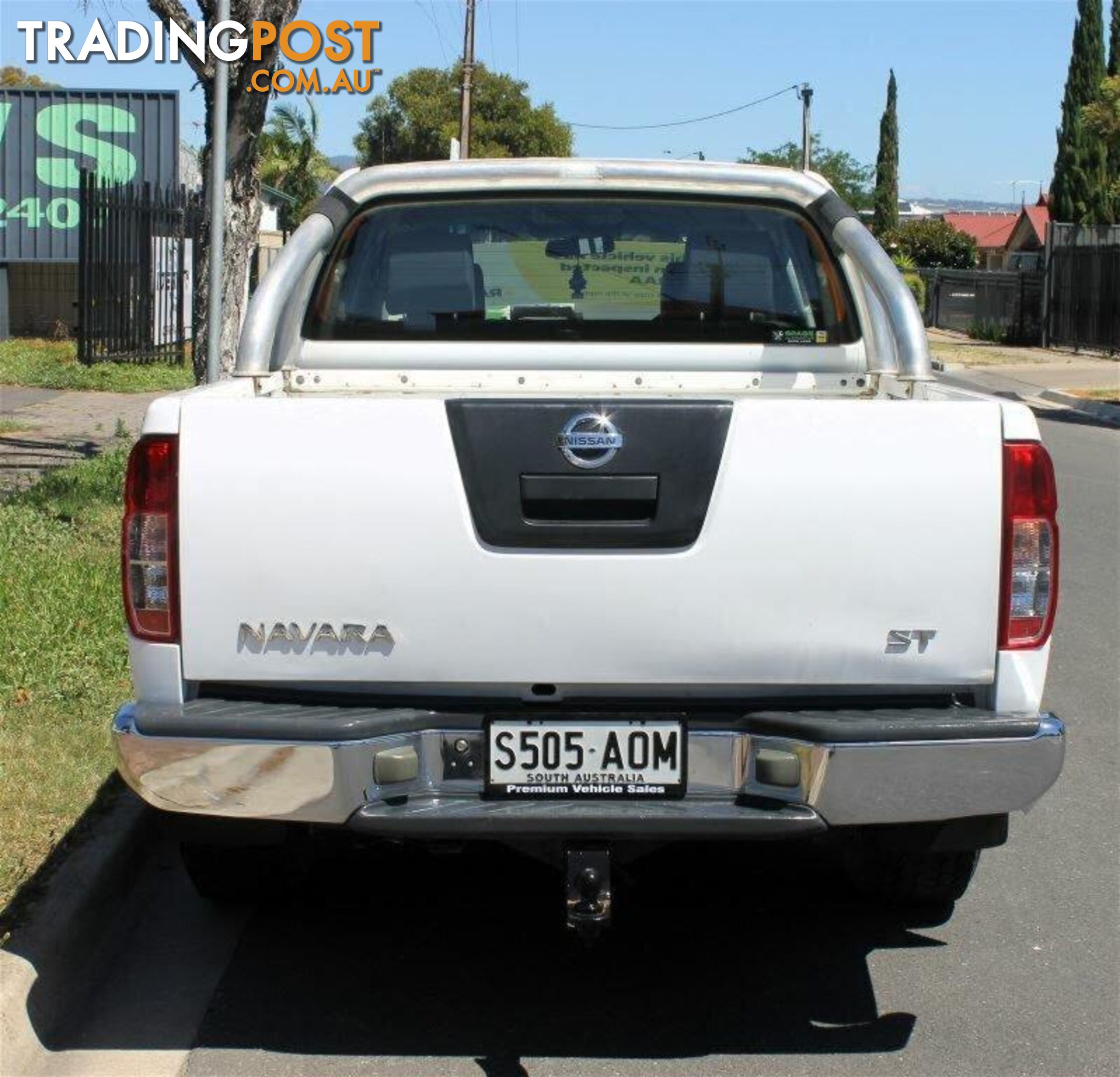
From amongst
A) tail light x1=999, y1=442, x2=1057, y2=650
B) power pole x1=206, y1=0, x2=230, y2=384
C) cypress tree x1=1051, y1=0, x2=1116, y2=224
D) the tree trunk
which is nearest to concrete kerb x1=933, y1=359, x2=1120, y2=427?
the tree trunk

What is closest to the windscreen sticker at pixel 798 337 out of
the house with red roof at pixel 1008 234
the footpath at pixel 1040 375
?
the footpath at pixel 1040 375

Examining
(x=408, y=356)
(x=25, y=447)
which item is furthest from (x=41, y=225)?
(x=408, y=356)

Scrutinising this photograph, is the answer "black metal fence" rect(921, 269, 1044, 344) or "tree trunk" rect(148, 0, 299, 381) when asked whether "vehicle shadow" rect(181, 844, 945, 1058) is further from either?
"black metal fence" rect(921, 269, 1044, 344)

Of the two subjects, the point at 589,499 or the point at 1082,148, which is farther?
the point at 1082,148

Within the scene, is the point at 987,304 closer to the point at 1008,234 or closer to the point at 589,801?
the point at 589,801

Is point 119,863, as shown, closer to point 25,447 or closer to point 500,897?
point 500,897

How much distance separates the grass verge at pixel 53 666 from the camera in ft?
16.2

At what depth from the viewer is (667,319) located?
5160mm

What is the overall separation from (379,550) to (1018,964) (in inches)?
82.9

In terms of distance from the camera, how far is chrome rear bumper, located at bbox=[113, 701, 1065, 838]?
3578 mm

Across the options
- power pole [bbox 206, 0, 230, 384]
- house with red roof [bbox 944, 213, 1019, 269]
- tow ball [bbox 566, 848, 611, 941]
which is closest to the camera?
tow ball [bbox 566, 848, 611, 941]

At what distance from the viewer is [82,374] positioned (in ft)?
65.7

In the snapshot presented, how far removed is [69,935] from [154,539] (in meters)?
1.23

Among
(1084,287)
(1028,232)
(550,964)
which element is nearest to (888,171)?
(1028,232)
